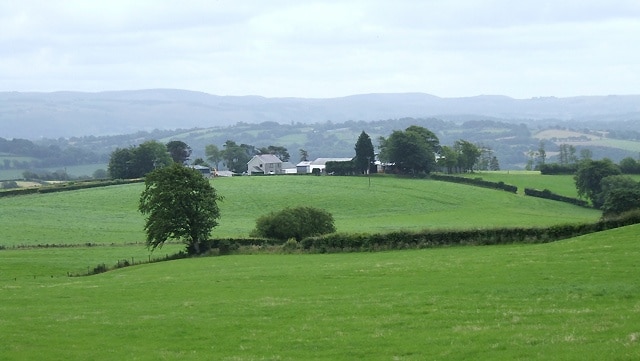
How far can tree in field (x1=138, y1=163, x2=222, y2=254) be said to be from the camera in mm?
64000

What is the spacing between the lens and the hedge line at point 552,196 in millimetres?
115481

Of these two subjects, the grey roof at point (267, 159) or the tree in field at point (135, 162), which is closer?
the tree in field at point (135, 162)

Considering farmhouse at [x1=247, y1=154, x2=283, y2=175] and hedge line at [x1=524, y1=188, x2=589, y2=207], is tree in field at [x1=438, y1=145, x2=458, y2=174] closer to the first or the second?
hedge line at [x1=524, y1=188, x2=589, y2=207]

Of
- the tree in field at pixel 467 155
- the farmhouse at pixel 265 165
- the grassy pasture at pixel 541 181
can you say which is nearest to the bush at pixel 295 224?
the grassy pasture at pixel 541 181

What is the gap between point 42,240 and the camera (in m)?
78.1

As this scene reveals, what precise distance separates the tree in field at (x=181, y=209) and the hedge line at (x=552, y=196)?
215 ft

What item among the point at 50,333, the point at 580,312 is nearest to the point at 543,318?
the point at 580,312

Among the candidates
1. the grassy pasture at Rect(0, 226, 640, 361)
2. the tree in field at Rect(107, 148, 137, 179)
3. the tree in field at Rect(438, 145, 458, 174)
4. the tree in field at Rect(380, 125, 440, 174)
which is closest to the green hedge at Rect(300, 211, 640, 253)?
the grassy pasture at Rect(0, 226, 640, 361)

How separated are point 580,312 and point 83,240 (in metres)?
63.0

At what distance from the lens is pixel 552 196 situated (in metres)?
120

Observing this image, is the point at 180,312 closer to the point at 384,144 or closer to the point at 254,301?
the point at 254,301

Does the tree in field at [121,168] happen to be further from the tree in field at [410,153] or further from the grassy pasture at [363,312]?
the grassy pasture at [363,312]

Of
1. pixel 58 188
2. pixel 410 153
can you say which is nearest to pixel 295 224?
pixel 58 188

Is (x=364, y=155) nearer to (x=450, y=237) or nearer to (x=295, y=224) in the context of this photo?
(x=295, y=224)
